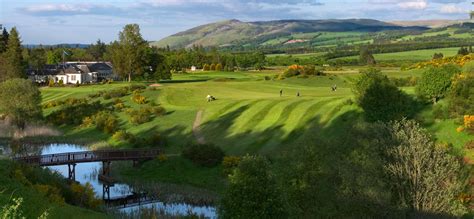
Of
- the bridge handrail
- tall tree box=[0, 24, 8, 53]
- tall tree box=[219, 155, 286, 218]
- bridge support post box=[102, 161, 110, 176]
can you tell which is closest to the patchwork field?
the bridge handrail

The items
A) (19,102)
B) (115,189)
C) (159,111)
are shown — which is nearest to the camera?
(115,189)

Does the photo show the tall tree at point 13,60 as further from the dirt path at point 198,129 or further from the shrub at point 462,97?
the shrub at point 462,97

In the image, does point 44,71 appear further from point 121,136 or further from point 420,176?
point 420,176

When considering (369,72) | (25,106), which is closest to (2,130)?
(25,106)

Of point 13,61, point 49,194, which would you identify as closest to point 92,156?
point 49,194

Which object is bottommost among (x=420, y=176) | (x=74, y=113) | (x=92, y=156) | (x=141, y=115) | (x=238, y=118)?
(x=92, y=156)

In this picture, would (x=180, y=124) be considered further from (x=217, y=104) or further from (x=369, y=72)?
(x=369, y=72)
